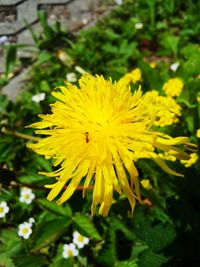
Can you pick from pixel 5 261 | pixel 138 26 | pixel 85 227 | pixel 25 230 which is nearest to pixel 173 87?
pixel 85 227

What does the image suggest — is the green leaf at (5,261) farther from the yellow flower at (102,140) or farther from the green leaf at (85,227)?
the yellow flower at (102,140)

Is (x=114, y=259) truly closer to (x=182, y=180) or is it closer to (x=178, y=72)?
(x=182, y=180)

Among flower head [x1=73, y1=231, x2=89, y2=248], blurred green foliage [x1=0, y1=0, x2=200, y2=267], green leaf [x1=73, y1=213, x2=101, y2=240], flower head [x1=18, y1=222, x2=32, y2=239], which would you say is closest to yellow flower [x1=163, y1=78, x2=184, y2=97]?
blurred green foliage [x1=0, y1=0, x2=200, y2=267]

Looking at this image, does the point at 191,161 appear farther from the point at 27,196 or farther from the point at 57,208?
the point at 27,196

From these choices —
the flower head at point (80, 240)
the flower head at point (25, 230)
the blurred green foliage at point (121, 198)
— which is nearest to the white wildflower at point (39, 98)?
the blurred green foliage at point (121, 198)

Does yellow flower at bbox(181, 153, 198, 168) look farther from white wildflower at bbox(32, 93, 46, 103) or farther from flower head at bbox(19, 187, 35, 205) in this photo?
white wildflower at bbox(32, 93, 46, 103)

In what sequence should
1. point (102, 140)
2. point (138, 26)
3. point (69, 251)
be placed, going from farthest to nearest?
point (138, 26) < point (69, 251) < point (102, 140)
